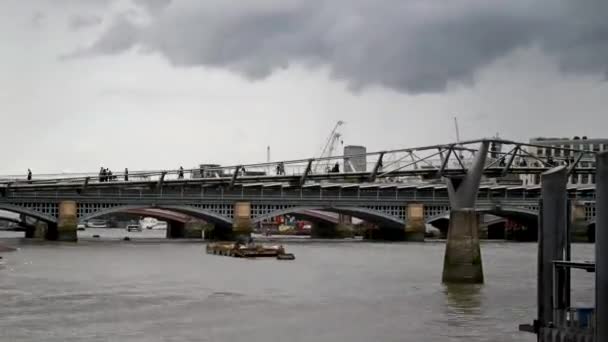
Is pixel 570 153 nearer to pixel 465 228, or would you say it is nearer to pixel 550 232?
pixel 465 228

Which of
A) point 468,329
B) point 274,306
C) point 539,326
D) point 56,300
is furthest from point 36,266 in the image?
point 539,326

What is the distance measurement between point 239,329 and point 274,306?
23.4 ft

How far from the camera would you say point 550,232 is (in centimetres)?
2320

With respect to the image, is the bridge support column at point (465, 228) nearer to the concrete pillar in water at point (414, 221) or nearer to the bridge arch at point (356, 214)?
the bridge arch at point (356, 214)

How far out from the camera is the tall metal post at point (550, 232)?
Result: 2289cm

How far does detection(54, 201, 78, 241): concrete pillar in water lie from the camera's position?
302 ft

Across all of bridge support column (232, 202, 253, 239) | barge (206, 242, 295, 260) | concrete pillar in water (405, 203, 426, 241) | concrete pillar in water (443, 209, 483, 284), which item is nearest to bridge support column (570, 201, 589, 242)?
concrete pillar in water (405, 203, 426, 241)

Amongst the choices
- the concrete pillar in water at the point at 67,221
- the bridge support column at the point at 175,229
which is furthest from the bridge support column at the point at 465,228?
the bridge support column at the point at 175,229

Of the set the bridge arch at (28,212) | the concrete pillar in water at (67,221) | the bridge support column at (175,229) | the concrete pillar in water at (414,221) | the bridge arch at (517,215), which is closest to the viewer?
the bridge arch at (28,212)

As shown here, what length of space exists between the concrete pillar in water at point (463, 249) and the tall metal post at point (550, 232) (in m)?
20.4

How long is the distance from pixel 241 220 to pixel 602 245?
8350cm

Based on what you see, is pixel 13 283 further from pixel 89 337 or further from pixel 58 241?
pixel 58 241

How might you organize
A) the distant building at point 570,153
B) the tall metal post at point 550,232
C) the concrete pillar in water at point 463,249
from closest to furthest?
the tall metal post at point 550,232 < the concrete pillar in water at point 463,249 < the distant building at point 570,153

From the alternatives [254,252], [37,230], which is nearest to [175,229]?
[37,230]
